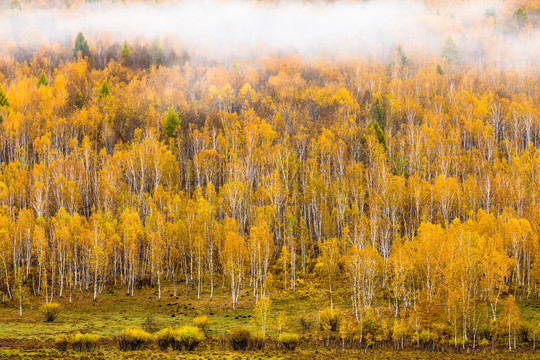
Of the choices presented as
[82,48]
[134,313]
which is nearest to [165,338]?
[134,313]

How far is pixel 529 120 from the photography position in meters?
101

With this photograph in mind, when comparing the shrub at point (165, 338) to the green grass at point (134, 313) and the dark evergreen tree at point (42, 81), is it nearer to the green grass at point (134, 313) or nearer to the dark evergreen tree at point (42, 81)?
the green grass at point (134, 313)

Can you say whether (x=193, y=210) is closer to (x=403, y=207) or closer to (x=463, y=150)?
(x=403, y=207)

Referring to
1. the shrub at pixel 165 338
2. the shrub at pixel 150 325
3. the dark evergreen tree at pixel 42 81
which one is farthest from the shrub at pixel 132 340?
the dark evergreen tree at pixel 42 81

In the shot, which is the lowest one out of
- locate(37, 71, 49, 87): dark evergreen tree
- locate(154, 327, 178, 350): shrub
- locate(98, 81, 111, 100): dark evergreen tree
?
locate(154, 327, 178, 350): shrub

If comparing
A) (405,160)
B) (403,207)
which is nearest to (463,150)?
(405,160)

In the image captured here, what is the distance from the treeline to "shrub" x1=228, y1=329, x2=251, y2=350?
15.2 m

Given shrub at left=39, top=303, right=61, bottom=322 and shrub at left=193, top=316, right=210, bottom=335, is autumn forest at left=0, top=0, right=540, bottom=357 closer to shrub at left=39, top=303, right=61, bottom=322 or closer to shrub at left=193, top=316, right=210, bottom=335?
shrub at left=193, top=316, right=210, bottom=335

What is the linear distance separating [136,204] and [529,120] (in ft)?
326

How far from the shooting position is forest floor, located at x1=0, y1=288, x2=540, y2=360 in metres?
34.4

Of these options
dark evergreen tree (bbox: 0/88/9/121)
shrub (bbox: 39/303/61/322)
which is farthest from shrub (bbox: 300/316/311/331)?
dark evergreen tree (bbox: 0/88/9/121)

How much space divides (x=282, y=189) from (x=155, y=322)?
4069 centimetres

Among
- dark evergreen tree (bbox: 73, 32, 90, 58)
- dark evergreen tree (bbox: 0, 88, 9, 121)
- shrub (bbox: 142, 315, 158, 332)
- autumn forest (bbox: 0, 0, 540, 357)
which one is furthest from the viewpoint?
dark evergreen tree (bbox: 73, 32, 90, 58)

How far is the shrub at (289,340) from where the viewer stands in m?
39.5
